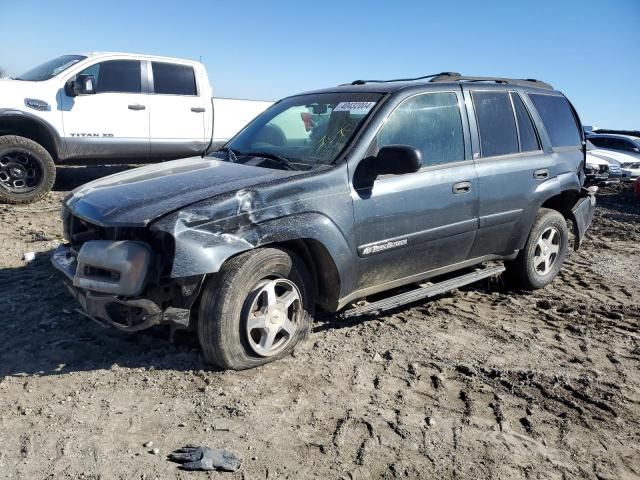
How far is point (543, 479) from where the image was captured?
99.4 inches

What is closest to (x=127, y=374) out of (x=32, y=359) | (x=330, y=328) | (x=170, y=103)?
(x=32, y=359)

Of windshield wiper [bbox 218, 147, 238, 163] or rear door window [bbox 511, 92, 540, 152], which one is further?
rear door window [bbox 511, 92, 540, 152]

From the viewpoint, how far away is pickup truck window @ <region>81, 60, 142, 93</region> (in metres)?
8.06

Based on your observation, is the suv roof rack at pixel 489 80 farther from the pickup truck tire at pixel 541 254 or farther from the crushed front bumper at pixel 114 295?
the crushed front bumper at pixel 114 295

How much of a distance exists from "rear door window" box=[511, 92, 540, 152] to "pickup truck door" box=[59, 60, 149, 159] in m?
5.69

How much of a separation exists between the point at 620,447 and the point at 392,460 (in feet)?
3.91

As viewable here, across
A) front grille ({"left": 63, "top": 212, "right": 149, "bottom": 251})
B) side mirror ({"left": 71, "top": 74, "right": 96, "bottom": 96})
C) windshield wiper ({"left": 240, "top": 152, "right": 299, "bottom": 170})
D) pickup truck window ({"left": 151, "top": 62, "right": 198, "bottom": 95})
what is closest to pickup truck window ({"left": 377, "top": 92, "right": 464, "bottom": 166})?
windshield wiper ({"left": 240, "top": 152, "right": 299, "bottom": 170})

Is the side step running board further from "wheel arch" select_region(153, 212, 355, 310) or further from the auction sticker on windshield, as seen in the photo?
the auction sticker on windshield

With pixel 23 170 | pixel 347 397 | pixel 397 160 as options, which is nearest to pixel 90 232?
pixel 347 397

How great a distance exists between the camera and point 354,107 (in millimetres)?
4020

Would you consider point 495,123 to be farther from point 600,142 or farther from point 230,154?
point 600,142

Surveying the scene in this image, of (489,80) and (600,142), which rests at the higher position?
(489,80)

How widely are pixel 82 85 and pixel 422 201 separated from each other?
5736 millimetres

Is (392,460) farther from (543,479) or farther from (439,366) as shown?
(439,366)
